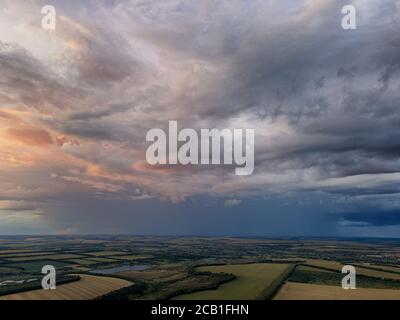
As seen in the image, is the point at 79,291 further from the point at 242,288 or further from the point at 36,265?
the point at 36,265

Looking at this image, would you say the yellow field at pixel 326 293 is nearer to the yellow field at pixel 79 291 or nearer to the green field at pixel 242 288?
the green field at pixel 242 288

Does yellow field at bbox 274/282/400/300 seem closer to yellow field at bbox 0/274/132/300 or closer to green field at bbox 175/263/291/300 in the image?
green field at bbox 175/263/291/300

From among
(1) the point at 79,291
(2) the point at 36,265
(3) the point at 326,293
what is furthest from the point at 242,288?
(2) the point at 36,265
